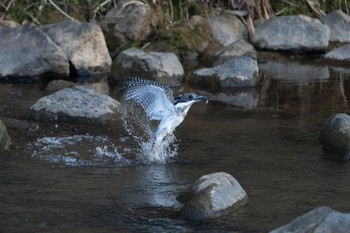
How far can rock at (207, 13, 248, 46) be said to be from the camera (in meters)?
13.3

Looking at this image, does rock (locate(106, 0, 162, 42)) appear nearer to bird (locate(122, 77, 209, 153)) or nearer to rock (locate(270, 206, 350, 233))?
bird (locate(122, 77, 209, 153))

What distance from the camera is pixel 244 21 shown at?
1383cm

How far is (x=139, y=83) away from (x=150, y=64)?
3.53m

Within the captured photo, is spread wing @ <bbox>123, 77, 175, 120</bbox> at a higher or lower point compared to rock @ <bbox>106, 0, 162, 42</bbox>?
higher

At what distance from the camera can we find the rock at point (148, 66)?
11000 millimetres

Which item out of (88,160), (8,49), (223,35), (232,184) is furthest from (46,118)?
(223,35)

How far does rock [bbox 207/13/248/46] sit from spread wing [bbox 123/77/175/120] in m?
5.70

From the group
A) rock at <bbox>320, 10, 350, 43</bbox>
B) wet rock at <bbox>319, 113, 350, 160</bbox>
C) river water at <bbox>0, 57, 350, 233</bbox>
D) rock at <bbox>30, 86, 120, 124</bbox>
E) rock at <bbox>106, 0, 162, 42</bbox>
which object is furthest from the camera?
rock at <bbox>320, 10, 350, 43</bbox>

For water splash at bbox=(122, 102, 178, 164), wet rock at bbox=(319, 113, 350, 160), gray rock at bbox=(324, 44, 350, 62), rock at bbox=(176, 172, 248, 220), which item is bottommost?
gray rock at bbox=(324, 44, 350, 62)

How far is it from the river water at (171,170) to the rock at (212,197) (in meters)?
0.06

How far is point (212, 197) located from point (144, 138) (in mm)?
2520

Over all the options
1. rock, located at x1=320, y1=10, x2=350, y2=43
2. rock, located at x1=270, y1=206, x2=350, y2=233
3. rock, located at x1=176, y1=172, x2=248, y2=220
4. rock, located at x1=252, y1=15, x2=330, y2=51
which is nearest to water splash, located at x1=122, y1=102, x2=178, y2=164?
rock, located at x1=176, y1=172, x2=248, y2=220

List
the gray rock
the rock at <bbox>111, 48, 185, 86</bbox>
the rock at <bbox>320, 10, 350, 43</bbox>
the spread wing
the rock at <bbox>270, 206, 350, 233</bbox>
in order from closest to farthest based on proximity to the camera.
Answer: the rock at <bbox>270, 206, 350, 233</bbox> → the spread wing → the rock at <bbox>111, 48, 185, 86</bbox> → the gray rock → the rock at <bbox>320, 10, 350, 43</bbox>

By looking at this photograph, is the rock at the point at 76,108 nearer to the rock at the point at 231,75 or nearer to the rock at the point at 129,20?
the rock at the point at 231,75
